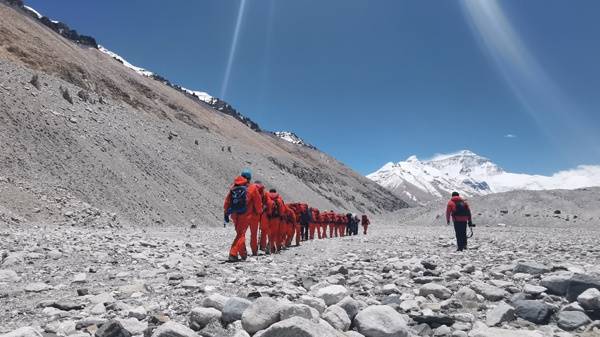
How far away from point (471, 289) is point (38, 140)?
32445 mm

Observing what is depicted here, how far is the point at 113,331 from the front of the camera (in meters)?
4.80

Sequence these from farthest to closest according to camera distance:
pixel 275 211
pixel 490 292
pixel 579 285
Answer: pixel 275 211 → pixel 490 292 → pixel 579 285

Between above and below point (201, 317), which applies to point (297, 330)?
above

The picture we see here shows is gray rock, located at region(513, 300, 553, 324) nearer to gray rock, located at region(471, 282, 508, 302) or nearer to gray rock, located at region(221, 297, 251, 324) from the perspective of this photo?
gray rock, located at region(471, 282, 508, 302)

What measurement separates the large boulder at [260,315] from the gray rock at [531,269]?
654 cm

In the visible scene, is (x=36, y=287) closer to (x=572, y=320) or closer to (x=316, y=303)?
(x=316, y=303)

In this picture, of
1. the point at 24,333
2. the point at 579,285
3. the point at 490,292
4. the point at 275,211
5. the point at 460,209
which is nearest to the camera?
the point at 24,333

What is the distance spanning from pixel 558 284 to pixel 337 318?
425 cm

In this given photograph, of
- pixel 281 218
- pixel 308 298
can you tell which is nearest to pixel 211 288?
pixel 308 298

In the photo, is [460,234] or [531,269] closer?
[531,269]

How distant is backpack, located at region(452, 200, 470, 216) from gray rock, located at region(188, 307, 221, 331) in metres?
13.9

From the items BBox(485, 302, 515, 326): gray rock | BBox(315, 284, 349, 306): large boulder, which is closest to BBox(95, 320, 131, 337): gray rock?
BBox(315, 284, 349, 306): large boulder

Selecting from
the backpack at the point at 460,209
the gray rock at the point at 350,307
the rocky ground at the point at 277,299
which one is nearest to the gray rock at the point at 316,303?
the rocky ground at the point at 277,299

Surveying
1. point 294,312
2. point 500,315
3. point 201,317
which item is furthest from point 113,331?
point 500,315
